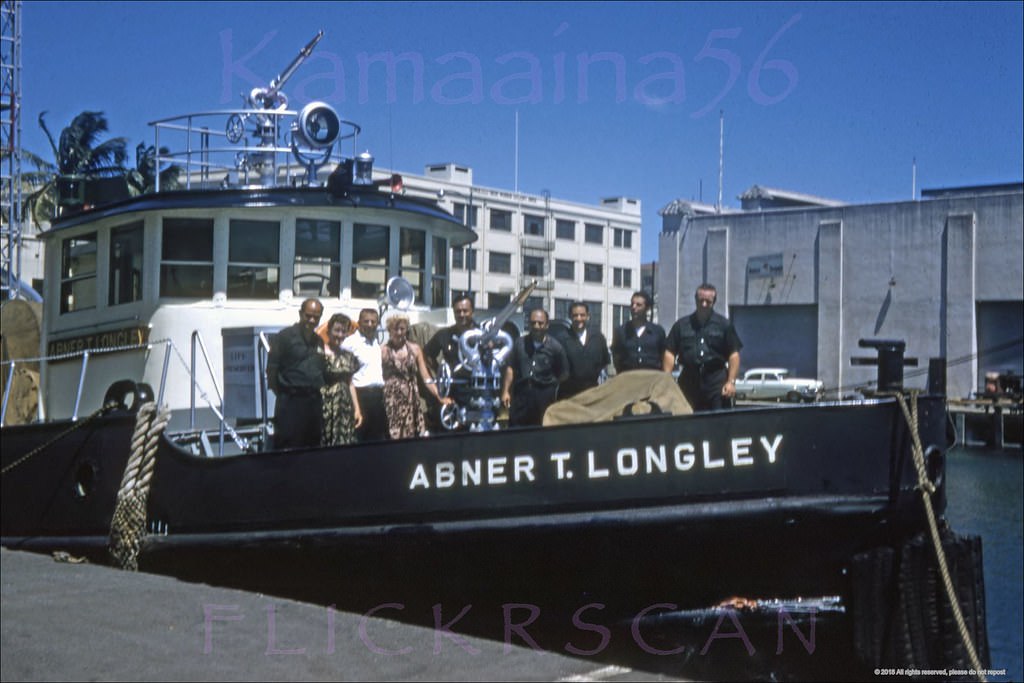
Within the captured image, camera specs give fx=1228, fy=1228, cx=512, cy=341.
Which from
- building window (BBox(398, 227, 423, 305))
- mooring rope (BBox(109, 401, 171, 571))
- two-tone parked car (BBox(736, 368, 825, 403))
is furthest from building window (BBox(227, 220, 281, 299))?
two-tone parked car (BBox(736, 368, 825, 403))

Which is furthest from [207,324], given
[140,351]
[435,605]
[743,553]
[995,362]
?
[995,362]

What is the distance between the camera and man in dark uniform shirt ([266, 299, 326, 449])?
26.4 ft

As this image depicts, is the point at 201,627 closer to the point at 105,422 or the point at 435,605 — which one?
the point at 435,605

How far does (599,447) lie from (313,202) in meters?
3.71

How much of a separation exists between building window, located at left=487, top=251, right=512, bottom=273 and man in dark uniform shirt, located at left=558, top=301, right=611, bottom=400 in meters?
33.1

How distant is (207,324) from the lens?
9844 mm

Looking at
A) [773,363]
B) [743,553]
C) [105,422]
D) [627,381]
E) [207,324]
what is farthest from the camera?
[773,363]

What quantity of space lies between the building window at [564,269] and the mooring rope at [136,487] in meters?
33.8

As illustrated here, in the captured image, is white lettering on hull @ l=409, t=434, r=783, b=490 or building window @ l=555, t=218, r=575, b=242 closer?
white lettering on hull @ l=409, t=434, r=783, b=490

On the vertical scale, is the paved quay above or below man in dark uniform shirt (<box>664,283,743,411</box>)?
below

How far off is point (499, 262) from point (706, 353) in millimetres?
34912

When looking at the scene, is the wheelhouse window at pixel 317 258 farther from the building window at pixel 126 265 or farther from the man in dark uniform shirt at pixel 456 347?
the man in dark uniform shirt at pixel 456 347

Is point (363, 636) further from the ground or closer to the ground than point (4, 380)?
closer to the ground

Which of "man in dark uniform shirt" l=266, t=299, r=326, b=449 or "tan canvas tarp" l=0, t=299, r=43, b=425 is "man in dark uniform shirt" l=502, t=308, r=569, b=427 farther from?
"tan canvas tarp" l=0, t=299, r=43, b=425
